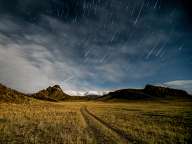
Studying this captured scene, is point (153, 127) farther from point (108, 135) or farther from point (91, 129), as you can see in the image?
point (108, 135)

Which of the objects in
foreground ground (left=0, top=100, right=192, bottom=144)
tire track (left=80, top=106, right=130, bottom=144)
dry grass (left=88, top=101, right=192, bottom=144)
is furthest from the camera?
dry grass (left=88, top=101, right=192, bottom=144)

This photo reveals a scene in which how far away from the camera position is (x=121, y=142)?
1162 cm

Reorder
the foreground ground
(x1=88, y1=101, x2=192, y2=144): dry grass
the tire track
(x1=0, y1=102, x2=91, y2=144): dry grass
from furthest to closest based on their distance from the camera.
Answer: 1. (x1=88, y1=101, x2=192, y2=144): dry grass
2. the foreground ground
3. (x1=0, y1=102, x2=91, y2=144): dry grass
4. the tire track

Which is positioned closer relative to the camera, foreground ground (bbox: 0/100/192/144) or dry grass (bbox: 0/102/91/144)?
dry grass (bbox: 0/102/91/144)

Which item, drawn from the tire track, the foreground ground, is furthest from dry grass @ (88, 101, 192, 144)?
the tire track

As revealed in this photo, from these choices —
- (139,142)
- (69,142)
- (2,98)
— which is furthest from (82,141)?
(2,98)

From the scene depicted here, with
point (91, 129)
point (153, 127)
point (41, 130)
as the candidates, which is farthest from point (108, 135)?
point (153, 127)

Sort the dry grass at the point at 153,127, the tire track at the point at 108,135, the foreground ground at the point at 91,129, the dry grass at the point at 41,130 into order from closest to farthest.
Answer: the tire track at the point at 108,135 < the dry grass at the point at 41,130 < the foreground ground at the point at 91,129 < the dry grass at the point at 153,127

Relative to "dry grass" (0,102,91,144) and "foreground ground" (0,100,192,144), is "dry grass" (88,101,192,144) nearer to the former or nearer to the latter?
"foreground ground" (0,100,192,144)

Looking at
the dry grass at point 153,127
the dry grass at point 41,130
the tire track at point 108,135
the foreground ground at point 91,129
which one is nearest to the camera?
the tire track at point 108,135

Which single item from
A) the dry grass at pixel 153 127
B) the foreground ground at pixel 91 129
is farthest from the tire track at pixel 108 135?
the dry grass at pixel 153 127

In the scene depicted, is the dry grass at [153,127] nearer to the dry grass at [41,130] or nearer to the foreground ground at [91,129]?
the foreground ground at [91,129]

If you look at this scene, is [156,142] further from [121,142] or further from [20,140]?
[20,140]

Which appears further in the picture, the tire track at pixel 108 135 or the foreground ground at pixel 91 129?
the foreground ground at pixel 91 129
